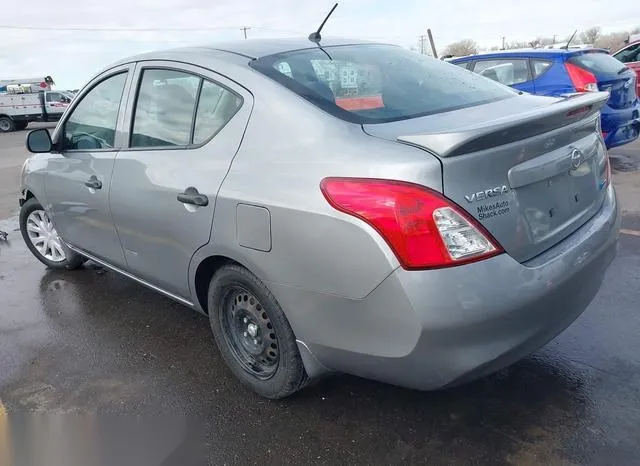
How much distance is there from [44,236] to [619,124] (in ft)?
21.8

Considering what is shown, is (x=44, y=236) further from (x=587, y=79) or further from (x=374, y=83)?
(x=587, y=79)

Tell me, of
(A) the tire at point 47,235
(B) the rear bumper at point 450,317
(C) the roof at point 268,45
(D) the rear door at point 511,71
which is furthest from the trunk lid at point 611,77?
(A) the tire at point 47,235

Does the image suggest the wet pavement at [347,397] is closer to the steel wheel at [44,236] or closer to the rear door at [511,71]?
the steel wheel at [44,236]

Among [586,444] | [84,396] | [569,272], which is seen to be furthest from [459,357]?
[84,396]

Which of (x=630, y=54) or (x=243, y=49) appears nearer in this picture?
(x=243, y=49)

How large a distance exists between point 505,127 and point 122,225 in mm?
2254

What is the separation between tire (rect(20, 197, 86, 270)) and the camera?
4.64 metres

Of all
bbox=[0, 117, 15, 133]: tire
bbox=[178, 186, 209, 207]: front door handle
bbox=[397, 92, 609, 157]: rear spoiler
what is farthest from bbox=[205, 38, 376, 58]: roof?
bbox=[0, 117, 15, 133]: tire

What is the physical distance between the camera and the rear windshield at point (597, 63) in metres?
7.06

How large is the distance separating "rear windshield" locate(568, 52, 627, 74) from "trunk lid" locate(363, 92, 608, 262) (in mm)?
5151

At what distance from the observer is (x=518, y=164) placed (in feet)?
7.02

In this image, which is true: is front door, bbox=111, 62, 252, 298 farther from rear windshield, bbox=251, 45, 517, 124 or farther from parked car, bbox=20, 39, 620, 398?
rear windshield, bbox=251, 45, 517, 124

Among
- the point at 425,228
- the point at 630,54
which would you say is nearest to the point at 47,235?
the point at 425,228

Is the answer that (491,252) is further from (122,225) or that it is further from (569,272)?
(122,225)
